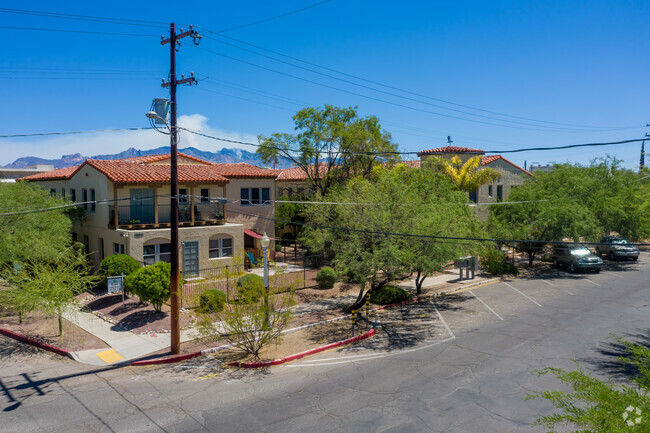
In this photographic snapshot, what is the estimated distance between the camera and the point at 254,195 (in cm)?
3200

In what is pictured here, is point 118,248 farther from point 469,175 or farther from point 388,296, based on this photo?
point 469,175

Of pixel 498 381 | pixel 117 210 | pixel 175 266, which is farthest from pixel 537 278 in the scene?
pixel 117 210

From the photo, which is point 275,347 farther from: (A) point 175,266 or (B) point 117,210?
(B) point 117,210

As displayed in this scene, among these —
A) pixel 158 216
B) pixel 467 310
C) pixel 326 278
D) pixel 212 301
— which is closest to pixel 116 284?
pixel 212 301

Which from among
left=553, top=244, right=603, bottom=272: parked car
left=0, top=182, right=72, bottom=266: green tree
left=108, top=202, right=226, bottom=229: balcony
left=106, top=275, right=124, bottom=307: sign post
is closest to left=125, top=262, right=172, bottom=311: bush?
left=106, top=275, right=124, bottom=307: sign post

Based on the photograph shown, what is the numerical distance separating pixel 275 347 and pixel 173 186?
6166 mm

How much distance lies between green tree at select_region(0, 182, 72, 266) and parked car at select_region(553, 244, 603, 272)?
1125 inches

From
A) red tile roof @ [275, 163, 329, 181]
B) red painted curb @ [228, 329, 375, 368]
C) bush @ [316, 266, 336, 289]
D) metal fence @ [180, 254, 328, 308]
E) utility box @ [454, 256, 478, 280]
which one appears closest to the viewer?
red painted curb @ [228, 329, 375, 368]

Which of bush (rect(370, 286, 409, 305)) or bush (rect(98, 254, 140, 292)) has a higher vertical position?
bush (rect(98, 254, 140, 292))

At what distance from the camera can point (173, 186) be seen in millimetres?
14938

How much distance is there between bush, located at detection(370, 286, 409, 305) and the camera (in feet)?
71.2

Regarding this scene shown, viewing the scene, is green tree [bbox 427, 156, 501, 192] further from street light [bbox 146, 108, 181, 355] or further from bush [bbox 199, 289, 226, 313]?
street light [bbox 146, 108, 181, 355]

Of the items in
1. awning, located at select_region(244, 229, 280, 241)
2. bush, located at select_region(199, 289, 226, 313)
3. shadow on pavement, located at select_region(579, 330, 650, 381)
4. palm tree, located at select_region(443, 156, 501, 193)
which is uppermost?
palm tree, located at select_region(443, 156, 501, 193)

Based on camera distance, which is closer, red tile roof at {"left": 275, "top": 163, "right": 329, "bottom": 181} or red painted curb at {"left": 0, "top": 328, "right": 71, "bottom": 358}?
red painted curb at {"left": 0, "top": 328, "right": 71, "bottom": 358}
